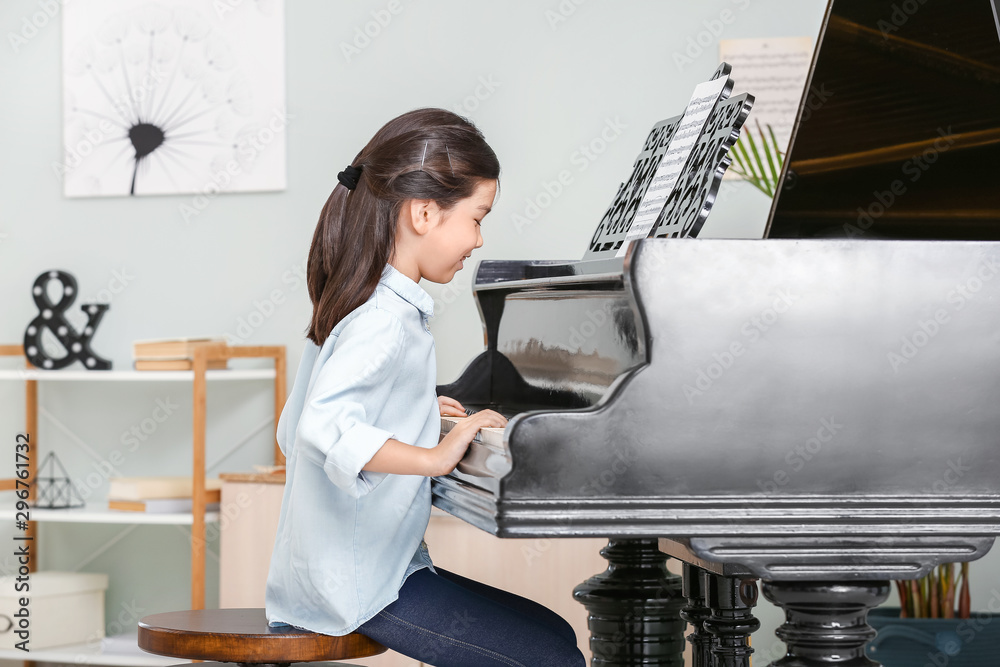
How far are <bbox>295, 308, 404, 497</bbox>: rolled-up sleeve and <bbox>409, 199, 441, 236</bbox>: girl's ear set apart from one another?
0.15m

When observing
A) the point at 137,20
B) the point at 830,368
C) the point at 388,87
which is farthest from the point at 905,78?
the point at 137,20

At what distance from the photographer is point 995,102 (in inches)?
59.8

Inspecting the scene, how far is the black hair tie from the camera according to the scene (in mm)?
1561

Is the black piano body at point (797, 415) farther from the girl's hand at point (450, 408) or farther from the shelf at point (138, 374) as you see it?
the shelf at point (138, 374)

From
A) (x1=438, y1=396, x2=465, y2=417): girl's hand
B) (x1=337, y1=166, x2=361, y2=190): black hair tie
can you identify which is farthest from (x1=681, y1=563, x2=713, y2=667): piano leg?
(x1=337, y1=166, x2=361, y2=190): black hair tie

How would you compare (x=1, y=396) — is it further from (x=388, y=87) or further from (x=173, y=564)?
(x=388, y=87)

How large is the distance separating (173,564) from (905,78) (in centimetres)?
268

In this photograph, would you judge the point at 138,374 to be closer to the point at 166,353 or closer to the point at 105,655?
the point at 166,353

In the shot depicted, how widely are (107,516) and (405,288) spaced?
1885mm

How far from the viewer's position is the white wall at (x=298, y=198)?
124 inches

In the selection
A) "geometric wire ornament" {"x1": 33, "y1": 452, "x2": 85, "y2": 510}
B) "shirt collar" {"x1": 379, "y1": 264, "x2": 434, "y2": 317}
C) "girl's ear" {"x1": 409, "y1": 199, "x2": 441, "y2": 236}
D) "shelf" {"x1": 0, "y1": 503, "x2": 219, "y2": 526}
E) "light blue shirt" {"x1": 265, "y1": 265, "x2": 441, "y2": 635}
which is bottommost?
"shelf" {"x1": 0, "y1": 503, "x2": 219, "y2": 526}

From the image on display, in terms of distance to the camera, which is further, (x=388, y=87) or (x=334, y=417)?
(x=388, y=87)

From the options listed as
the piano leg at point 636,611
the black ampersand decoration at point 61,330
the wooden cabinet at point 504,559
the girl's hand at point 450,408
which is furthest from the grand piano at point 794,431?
the black ampersand decoration at point 61,330

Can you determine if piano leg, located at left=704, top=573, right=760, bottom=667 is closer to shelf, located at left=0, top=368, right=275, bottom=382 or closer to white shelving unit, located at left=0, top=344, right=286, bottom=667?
white shelving unit, located at left=0, top=344, right=286, bottom=667
